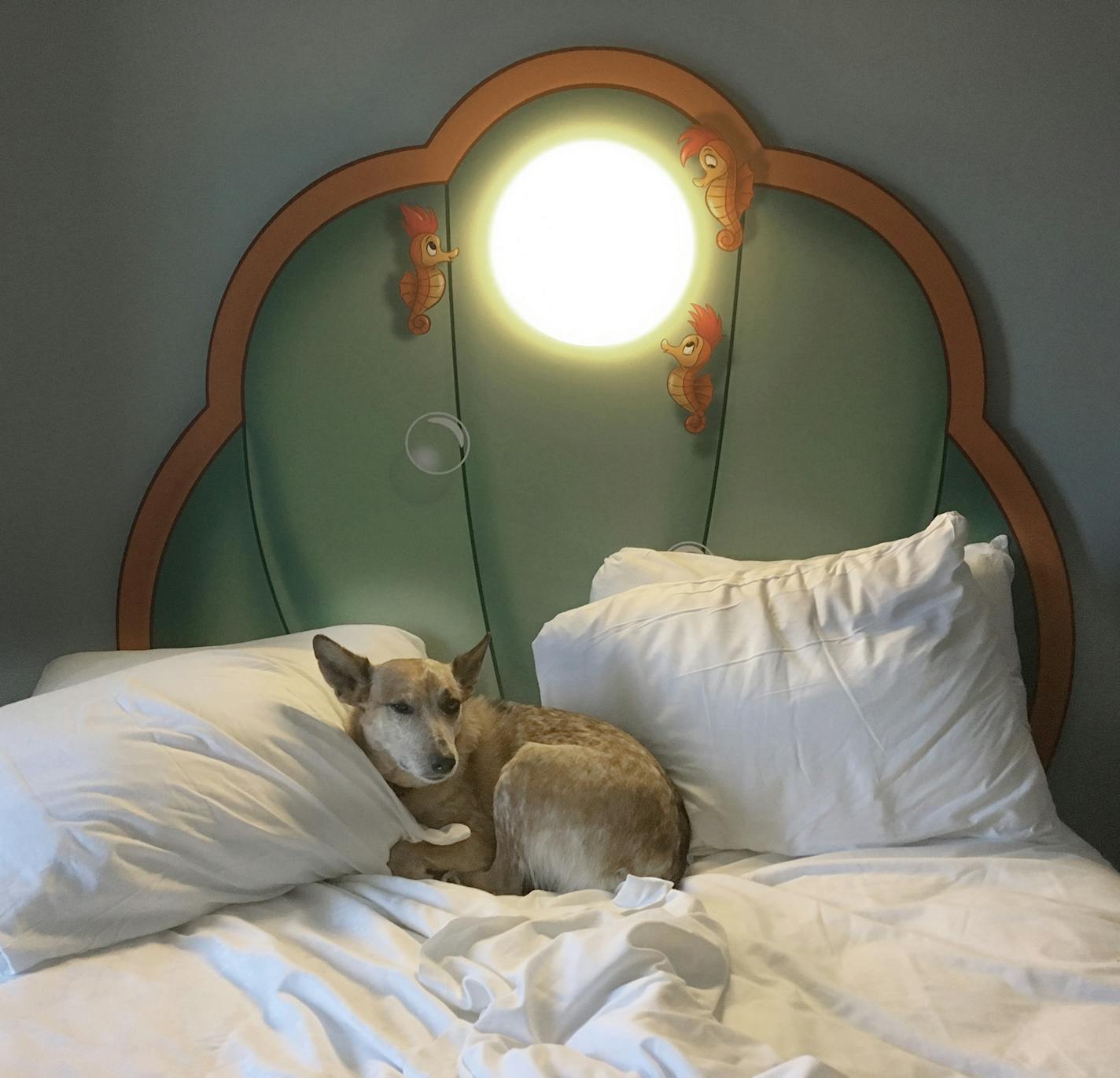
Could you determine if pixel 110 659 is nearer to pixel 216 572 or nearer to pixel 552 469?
pixel 216 572

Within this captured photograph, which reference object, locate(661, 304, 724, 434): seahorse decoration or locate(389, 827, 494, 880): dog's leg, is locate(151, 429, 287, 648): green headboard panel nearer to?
locate(389, 827, 494, 880): dog's leg

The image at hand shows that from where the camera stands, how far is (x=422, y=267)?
2.19 m

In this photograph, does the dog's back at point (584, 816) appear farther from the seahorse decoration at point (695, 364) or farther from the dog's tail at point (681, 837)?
the seahorse decoration at point (695, 364)

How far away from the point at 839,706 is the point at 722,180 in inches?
46.6

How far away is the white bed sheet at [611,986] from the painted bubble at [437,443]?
0.99m

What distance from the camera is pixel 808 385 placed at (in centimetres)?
227

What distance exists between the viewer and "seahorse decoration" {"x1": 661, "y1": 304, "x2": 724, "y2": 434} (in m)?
2.22

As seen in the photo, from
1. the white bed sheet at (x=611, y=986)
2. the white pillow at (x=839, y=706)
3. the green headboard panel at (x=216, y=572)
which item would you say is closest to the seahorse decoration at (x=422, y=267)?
the green headboard panel at (x=216, y=572)

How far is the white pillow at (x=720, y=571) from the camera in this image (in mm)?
2084

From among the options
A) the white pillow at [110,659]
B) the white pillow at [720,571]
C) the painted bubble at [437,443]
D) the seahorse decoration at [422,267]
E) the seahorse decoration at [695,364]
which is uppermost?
the seahorse decoration at [422,267]

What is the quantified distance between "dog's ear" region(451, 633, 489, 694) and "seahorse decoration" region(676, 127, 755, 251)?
107cm

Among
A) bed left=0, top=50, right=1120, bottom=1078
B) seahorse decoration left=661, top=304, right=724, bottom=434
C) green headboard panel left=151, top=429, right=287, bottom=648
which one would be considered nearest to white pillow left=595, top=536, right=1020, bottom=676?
bed left=0, top=50, right=1120, bottom=1078

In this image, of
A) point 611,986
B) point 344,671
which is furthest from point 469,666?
point 611,986

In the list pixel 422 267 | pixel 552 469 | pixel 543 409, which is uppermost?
pixel 422 267
